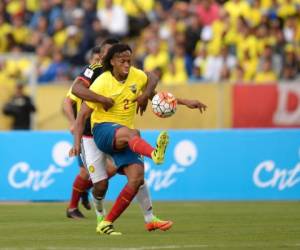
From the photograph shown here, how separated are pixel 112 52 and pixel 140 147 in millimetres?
1135

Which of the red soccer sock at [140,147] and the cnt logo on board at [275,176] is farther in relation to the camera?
the cnt logo on board at [275,176]

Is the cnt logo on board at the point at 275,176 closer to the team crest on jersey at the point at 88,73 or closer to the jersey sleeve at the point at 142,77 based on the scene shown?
the team crest on jersey at the point at 88,73

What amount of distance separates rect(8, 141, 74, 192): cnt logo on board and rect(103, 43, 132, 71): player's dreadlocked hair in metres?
6.82

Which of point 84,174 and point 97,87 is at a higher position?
point 97,87

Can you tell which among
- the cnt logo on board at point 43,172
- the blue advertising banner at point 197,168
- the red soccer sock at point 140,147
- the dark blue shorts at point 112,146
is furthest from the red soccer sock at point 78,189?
the cnt logo on board at point 43,172

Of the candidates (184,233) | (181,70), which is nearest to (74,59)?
(181,70)

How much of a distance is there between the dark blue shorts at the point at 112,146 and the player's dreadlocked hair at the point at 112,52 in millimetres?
620

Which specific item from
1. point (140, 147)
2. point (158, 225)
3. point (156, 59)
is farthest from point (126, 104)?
point (156, 59)

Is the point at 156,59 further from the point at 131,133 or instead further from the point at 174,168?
the point at 131,133

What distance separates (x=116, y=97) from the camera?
12.1 metres

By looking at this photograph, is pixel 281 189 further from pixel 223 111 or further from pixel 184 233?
pixel 184 233

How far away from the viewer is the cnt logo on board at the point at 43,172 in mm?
18875

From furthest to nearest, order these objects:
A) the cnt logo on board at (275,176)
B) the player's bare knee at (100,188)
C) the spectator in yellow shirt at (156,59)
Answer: the spectator in yellow shirt at (156,59) → the cnt logo on board at (275,176) → the player's bare knee at (100,188)

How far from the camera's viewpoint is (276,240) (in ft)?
36.4
